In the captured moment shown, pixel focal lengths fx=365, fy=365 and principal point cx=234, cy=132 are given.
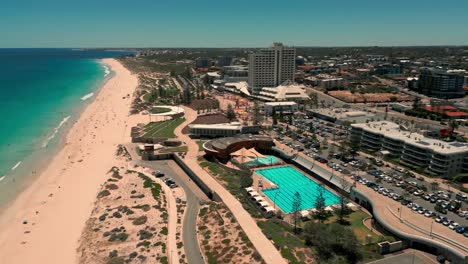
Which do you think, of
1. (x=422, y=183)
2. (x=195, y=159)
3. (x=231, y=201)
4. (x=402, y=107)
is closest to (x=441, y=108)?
(x=402, y=107)

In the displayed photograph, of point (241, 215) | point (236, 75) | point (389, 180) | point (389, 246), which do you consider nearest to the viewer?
point (389, 246)

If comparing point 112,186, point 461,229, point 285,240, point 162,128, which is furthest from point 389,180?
point 162,128

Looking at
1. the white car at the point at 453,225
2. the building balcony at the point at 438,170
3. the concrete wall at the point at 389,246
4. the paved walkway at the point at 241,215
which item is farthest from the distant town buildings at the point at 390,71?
the concrete wall at the point at 389,246

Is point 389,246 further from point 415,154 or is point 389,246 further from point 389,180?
point 415,154

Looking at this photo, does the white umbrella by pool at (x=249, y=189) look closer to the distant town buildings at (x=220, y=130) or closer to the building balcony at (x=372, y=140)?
the distant town buildings at (x=220, y=130)

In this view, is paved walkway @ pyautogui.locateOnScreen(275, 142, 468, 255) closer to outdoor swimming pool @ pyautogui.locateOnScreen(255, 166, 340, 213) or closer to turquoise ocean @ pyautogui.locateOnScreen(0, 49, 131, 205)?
outdoor swimming pool @ pyautogui.locateOnScreen(255, 166, 340, 213)

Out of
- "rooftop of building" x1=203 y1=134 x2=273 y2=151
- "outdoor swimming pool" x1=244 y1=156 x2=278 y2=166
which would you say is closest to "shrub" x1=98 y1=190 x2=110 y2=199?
"rooftop of building" x1=203 y1=134 x2=273 y2=151

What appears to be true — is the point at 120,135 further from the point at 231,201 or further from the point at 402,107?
the point at 402,107
